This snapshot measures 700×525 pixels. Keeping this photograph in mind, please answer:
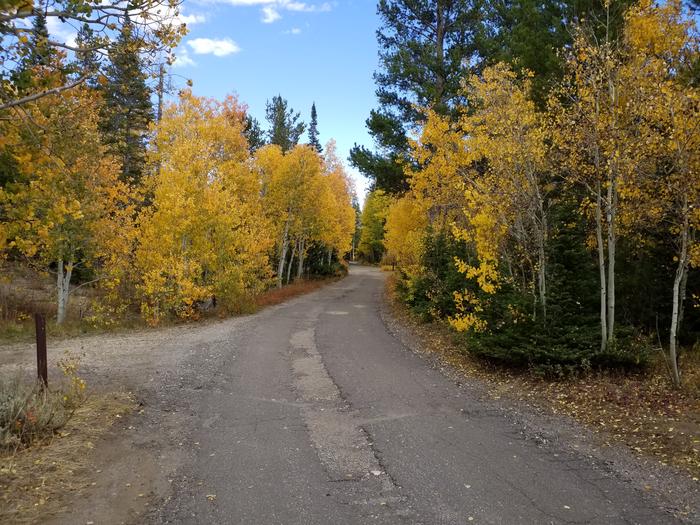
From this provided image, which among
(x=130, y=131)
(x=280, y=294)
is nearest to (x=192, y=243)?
(x=280, y=294)

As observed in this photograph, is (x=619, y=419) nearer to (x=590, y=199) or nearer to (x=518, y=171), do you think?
(x=518, y=171)

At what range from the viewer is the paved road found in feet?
12.9

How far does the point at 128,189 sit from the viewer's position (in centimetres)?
1677

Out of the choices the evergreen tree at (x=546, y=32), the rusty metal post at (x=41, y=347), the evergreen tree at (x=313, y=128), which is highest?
the evergreen tree at (x=313, y=128)

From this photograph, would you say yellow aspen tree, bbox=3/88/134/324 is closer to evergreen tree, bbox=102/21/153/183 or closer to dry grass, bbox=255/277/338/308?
dry grass, bbox=255/277/338/308

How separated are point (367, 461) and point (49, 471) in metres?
3.08

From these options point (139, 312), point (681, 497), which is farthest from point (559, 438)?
point (139, 312)

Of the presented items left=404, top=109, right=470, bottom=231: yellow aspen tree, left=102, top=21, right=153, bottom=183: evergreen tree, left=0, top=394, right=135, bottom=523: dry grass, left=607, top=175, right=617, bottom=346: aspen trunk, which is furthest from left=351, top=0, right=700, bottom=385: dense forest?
left=102, top=21, right=153, bottom=183: evergreen tree

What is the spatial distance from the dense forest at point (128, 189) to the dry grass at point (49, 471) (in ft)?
7.38

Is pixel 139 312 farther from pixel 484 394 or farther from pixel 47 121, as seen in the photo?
pixel 484 394

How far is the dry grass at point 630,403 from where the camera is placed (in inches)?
209

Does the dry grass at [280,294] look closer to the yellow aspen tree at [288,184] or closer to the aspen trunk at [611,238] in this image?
the yellow aspen tree at [288,184]

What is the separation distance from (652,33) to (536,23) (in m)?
5.44

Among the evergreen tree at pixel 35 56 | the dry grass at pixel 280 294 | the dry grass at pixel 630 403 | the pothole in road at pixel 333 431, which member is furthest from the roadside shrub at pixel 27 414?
the dry grass at pixel 280 294
